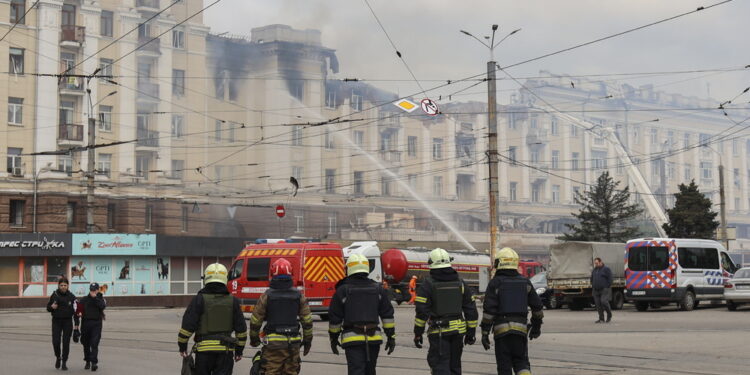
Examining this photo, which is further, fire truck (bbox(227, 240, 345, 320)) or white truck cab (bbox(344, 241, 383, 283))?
white truck cab (bbox(344, 241, 383, 283))

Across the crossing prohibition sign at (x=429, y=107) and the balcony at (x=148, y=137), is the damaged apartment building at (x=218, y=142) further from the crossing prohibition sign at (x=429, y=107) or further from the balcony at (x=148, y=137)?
the crossing prohibition sign at (x=429, y=107)

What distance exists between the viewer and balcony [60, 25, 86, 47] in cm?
5491

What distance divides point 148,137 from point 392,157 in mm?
23069

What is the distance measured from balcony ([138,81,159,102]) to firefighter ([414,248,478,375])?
5048 cm

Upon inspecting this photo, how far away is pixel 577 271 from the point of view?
3456 centimetres

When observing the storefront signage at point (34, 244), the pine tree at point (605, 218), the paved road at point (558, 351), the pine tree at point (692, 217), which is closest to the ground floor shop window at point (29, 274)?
the storefront signage at point (34, 244)

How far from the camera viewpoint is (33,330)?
86.0ft

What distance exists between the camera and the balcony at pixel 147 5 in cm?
5807

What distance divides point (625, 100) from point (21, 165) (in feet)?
209

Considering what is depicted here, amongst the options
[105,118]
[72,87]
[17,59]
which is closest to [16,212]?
[105,118]

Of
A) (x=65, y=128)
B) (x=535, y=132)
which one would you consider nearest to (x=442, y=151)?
(x=535, y=132)

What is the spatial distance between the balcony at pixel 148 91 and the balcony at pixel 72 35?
186 inches

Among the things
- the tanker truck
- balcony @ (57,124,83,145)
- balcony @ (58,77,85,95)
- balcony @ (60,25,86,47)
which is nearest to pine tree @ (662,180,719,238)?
the tanker truck

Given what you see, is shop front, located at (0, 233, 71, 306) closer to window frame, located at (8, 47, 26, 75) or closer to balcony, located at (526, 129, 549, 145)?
window frame, located at (8, 47, 26, 75)
